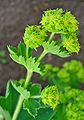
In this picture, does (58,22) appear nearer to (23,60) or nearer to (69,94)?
(23,60)

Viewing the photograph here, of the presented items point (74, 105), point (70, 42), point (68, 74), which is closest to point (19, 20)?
point (68, 74)

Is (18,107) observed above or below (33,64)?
below

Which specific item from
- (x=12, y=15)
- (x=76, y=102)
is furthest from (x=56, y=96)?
(x=12, y=15)

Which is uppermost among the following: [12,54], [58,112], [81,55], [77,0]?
[77,0]

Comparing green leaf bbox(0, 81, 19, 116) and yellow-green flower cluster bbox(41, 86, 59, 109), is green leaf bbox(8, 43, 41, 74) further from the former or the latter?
green leaf bbox(0, 81, 19, 116)

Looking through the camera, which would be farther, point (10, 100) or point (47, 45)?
point (10, 100)

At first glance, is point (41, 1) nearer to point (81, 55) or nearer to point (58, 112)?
point (81, 55)
